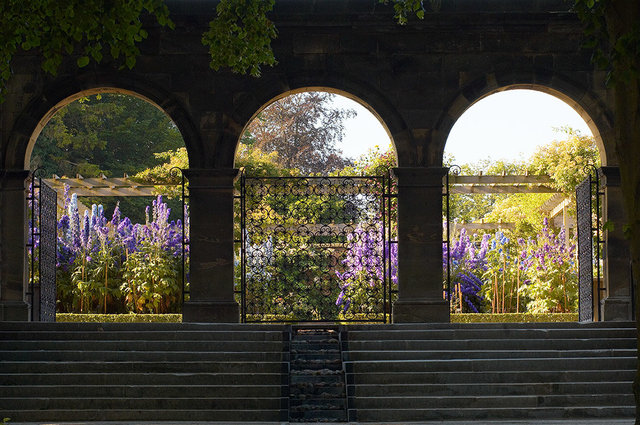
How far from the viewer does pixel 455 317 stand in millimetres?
14984

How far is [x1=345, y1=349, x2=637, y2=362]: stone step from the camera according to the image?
440 inches

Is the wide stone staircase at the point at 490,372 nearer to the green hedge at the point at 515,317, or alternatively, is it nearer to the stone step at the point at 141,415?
the stone step at the point at 141,415

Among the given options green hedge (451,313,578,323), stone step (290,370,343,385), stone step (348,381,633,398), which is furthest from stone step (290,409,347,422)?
green hedge (451,313,578,323)

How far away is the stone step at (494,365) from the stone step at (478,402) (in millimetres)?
652

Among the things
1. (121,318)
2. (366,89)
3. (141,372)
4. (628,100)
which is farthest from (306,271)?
(628,100)

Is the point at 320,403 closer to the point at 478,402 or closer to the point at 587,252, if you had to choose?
the point at 478,402

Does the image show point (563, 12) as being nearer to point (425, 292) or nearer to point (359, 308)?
point (425, 292)

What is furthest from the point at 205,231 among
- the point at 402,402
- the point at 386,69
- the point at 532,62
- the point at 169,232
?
the point at 532,62

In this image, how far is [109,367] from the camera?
10898 millimetres

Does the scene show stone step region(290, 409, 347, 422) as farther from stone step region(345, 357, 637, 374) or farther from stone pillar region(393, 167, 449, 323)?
stone pillar region(393, 167, 449, 323)

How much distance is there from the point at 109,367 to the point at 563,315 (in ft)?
24.6

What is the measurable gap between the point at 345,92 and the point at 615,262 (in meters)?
4.58

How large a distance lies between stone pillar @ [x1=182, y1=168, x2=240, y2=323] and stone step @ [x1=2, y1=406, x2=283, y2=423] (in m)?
3.31

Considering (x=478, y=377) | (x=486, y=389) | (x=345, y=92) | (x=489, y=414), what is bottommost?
(x=489, y=414)
